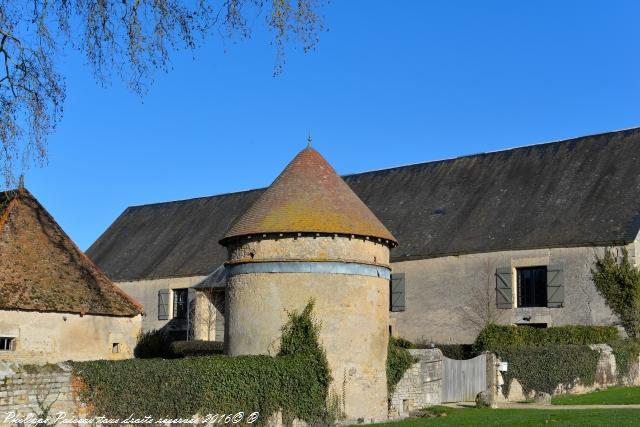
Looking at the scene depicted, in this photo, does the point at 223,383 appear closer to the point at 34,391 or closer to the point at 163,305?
the point at 34,391

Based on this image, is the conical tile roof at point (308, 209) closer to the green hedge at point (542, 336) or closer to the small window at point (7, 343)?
the small window at point (7, 343)

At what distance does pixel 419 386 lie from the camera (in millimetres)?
18906

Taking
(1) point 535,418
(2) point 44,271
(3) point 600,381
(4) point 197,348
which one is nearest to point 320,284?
(1) point 535,418

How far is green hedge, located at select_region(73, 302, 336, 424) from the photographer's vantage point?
39.0ft

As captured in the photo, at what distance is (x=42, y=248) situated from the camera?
782 inches

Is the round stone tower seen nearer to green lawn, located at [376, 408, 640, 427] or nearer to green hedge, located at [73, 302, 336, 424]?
green hedge, located at [73, 302, 336, 424]

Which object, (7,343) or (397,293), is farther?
(397,293)

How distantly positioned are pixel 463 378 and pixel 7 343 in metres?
11.9

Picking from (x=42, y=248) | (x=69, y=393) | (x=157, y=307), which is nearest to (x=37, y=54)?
(x=69, y=393)

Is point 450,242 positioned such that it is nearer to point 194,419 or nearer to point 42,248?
point 42,248

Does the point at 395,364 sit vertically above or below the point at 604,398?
above

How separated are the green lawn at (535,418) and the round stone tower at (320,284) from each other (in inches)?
51.5

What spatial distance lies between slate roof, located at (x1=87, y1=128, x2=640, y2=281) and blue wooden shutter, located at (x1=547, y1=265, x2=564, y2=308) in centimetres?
93

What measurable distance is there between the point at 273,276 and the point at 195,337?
49.5 feet
